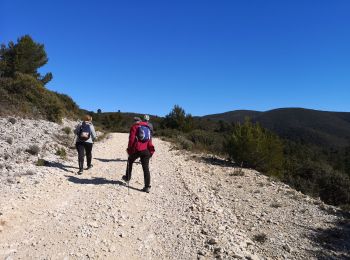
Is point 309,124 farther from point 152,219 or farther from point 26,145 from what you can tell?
point 152,219

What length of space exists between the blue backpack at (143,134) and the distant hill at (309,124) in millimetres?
87024

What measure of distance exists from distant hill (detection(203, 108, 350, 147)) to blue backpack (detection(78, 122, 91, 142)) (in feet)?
283

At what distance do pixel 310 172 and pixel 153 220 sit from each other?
13.5 metres

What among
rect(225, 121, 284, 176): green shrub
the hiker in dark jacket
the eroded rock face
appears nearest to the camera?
the eroded rock face

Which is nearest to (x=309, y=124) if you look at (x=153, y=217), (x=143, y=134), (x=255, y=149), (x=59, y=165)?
(x=255, y=149)

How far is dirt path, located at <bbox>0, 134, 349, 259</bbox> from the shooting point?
5.51 metres

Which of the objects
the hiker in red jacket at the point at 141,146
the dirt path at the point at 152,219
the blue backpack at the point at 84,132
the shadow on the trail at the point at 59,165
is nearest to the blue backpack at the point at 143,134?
the hiker in red jacket at the point at 141,146

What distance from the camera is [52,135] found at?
1631 cm

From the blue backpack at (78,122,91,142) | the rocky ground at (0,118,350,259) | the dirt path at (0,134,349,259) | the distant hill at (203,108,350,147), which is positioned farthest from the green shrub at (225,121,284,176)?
the distant hill at (203,108,350,147)

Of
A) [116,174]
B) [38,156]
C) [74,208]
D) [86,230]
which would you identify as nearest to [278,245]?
[86,230]

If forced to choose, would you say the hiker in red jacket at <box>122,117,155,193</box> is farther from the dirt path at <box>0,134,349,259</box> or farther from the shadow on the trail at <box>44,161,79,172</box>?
the shadow on the trail at <box>44,161,79,172</box>

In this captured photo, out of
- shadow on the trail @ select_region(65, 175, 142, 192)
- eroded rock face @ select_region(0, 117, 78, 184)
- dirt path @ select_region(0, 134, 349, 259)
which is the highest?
eroded rock face @ select_region(0, 117, 78, 184)

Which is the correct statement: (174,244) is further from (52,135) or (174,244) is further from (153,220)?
(52,135)

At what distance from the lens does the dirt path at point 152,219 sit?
5512 mm
